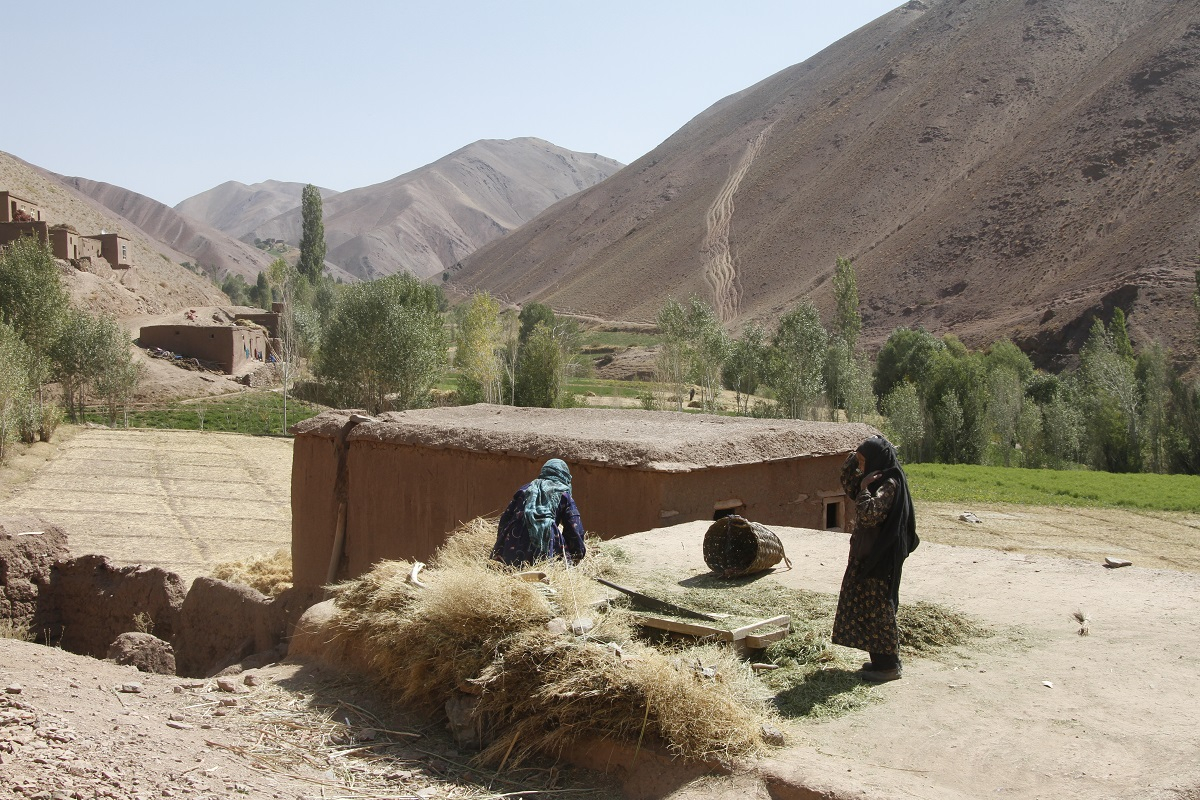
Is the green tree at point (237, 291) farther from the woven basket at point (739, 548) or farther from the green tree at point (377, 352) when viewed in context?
the woven basket at point (739, 548)

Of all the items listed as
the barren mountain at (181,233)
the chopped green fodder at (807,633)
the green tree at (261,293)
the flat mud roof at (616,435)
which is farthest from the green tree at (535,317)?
the barren mountain at (181,233)

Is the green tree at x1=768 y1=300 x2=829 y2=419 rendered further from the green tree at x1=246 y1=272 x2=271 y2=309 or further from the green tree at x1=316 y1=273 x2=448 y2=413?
the green tree at x1=246 y1=272 x2=271 y2=309

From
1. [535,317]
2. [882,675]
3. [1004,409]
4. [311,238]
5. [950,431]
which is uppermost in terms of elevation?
[311,238]

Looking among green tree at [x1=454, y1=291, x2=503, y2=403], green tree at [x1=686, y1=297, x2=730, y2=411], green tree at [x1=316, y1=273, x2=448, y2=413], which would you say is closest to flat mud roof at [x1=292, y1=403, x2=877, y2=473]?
green tree at [x1=316, y1=273, x2=448, y2=413]

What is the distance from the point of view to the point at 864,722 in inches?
176

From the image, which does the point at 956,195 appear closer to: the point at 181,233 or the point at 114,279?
the point at 114,279

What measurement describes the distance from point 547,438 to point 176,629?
13.3 feet

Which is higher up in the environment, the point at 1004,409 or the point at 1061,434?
the point at 1004,409

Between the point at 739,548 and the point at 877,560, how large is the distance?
1.88m

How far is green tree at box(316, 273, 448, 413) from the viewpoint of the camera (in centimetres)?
3400

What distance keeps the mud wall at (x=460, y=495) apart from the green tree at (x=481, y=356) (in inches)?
974

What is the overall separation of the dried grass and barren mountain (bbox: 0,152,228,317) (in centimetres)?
3859

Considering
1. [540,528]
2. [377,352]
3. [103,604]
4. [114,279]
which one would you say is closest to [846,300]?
[377,352]

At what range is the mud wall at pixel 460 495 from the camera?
27.1 feet
